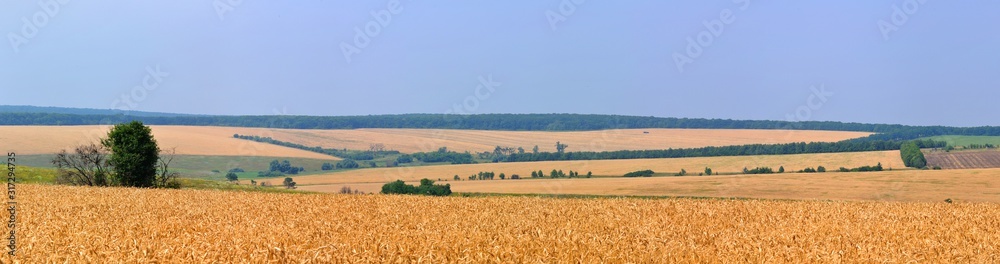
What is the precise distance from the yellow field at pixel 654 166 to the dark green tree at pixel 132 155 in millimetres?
38394

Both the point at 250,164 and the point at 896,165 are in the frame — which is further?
the point at 250,164

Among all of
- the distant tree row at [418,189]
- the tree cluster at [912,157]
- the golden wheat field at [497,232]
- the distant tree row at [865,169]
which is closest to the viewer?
the golden wheat field at [497,232]

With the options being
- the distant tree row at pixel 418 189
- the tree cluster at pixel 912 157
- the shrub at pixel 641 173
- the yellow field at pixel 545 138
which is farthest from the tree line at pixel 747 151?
the distant tree row at pixel 418 189

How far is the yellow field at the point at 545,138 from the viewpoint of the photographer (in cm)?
14562

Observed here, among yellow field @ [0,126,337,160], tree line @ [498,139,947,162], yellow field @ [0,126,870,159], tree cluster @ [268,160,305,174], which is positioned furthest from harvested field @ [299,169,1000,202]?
yellow field @ [0,126,337,160]

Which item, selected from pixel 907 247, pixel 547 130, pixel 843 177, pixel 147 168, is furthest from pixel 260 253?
pixel 547 130

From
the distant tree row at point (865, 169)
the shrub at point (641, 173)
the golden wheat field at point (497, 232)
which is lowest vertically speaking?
the shrub at point (641, 173)

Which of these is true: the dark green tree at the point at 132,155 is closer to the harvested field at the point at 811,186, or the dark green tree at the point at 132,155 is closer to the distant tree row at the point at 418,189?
the distant tree row at the point at 418,189

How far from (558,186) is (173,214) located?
185 ft

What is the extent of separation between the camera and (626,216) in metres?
19.4

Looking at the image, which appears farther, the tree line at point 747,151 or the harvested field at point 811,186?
the tree line at point 747,151

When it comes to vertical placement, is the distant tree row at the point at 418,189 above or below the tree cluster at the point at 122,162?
below

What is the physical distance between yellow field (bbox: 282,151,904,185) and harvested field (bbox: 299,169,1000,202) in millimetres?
11603

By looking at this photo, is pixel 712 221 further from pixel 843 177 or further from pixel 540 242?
pixel 843 177
